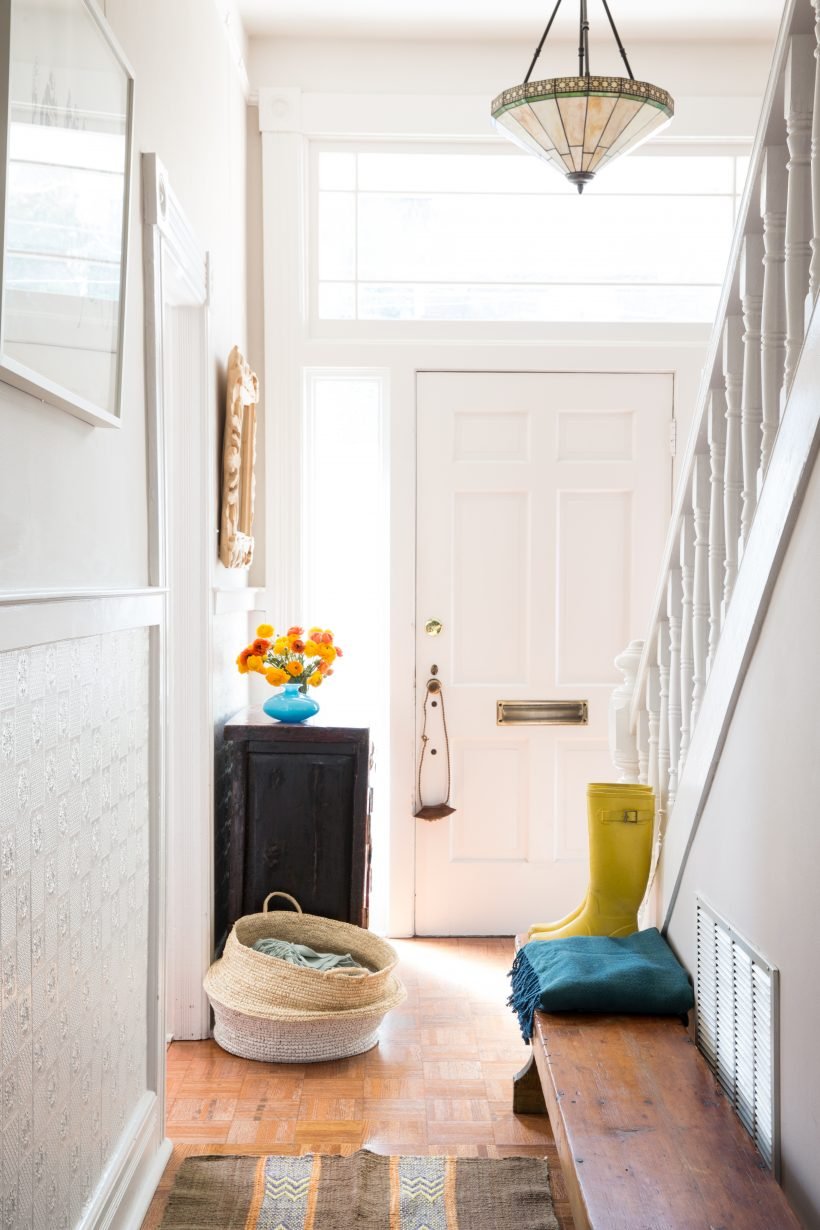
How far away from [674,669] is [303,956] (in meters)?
1.47

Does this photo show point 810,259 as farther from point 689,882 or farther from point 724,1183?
point 724,1183

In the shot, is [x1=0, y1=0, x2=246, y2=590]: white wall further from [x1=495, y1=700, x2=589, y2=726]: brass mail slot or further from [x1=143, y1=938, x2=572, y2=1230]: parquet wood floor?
[x1=495, y1=700, x2=589, y2=726]: brass mail slot

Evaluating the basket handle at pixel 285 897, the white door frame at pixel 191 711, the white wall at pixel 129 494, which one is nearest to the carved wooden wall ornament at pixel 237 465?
the white wall at pixel 129 494

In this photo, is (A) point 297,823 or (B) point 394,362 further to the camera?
(B) point 394,362

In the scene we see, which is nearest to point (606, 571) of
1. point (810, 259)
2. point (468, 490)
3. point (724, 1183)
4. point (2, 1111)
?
point (468, 490)

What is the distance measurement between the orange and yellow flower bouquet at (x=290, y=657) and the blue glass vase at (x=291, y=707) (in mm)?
35

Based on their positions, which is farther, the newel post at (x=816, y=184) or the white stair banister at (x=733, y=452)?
the white stair banister at (x=733, y=452)

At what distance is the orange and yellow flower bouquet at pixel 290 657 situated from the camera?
370 centimetres

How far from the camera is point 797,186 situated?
2.07 meters

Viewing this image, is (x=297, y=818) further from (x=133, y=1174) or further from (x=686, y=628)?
(x=686, y=628)

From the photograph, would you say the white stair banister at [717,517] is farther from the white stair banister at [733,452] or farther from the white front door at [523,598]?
the white front door at [523,598]

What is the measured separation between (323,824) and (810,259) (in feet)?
7.40

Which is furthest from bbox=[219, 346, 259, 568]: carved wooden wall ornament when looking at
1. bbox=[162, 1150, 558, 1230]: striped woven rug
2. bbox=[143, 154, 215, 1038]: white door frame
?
bbox=[162, 1150, 558, 1230]: striped woven rug

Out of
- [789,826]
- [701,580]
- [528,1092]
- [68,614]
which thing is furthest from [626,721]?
[68,614]
